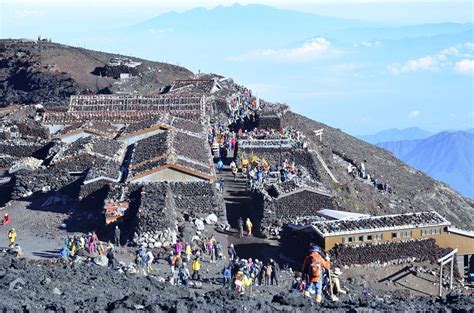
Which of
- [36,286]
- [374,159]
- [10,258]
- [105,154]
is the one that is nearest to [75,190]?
[105,154]

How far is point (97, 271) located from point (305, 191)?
37.4ft

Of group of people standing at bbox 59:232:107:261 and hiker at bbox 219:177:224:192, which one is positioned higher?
hiker at bbox 219:177:224:192

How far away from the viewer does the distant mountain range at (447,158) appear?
431ft

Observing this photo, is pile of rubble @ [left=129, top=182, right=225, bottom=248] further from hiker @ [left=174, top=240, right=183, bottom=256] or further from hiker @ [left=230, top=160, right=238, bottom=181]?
hiker @ [left=230, top=160, right=238, bottom=181]

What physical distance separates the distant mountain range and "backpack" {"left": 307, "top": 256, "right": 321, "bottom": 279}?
109m

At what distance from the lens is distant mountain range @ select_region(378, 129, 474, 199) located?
13125cm

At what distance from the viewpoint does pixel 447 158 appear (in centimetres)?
13612

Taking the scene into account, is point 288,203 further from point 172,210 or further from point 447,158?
point 447,158

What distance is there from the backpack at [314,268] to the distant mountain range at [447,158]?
10865 centimetres

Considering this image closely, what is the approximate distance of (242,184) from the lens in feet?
114

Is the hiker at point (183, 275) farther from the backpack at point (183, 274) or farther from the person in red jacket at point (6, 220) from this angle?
the person in red jacket at point (6, 220)

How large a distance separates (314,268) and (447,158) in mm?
121635

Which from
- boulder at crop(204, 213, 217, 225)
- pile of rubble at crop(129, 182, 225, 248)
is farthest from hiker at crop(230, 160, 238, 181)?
boulder at crop(204, 213, 217, 225)

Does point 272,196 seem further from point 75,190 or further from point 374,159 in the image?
point 374,159
